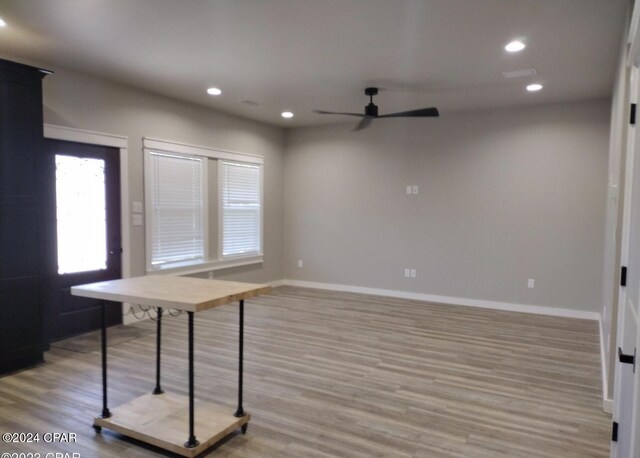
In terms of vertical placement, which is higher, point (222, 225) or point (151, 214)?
point (151, 214)

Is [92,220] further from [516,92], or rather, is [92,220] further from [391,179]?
[516,92]

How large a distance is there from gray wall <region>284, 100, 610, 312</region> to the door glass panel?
3593 mm

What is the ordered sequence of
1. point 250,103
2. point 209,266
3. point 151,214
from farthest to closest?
1. point 209,266
2. point 250,103
3. point 151,214

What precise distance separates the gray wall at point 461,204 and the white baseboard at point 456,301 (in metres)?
0.07

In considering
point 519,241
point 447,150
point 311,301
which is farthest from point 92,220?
point 519,241

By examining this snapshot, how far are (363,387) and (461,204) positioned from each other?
388cm

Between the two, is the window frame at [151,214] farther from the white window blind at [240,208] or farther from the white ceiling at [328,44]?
the white ceiling at [328,44]

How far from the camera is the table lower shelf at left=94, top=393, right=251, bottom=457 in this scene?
8.25ft

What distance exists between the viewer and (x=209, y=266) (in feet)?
21.1

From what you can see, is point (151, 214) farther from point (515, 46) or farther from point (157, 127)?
point (515, 46)

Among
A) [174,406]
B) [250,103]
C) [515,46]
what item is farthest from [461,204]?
[174,406]

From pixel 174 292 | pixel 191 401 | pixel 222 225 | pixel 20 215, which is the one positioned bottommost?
pixel 191 401

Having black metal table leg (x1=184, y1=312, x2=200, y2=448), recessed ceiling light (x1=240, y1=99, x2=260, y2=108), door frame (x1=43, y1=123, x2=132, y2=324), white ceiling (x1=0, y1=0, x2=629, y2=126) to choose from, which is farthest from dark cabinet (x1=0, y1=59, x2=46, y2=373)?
recessed ceiling light (x1=240, y1=99, x2=260, y2=108)

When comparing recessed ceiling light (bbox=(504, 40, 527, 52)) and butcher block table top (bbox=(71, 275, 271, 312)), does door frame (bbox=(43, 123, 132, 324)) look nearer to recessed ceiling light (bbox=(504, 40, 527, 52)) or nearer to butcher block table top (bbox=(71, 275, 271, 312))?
butcher block table top (bbox=(71, 275, 271, 312))
